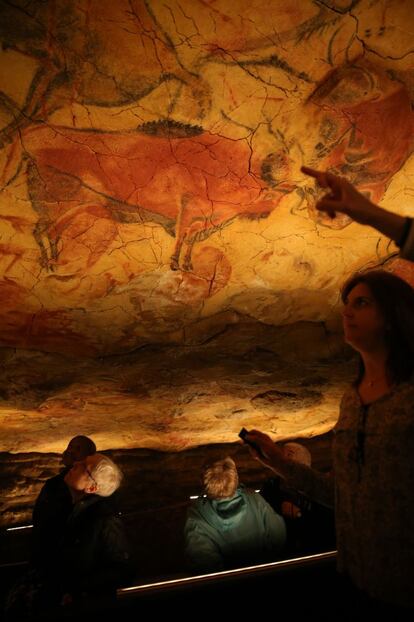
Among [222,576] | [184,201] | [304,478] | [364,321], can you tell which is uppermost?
[184,201]

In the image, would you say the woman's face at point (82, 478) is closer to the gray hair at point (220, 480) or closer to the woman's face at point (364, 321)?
the gray hair at point (220, 480)

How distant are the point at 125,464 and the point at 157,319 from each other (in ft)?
6.78

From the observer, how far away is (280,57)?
1.84 meters

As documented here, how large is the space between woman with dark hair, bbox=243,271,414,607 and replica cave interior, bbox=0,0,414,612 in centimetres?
111

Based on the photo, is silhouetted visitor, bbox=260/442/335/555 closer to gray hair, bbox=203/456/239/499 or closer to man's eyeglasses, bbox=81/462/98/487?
gray hair, bbox=203/456/239/499

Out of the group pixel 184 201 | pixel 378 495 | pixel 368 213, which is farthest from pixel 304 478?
pixel 184 201

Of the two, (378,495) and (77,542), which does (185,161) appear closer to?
(378,495)

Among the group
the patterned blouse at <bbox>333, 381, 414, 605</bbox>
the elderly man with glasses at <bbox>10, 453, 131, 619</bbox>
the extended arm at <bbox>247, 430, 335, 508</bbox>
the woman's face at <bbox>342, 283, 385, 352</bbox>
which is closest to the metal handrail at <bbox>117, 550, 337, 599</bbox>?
the elderly man with glasses at <bbox>10, 453, 131, 619</bbox>

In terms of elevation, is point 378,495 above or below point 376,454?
below

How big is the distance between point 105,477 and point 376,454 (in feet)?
5.28

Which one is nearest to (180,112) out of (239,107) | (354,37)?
(239,107)

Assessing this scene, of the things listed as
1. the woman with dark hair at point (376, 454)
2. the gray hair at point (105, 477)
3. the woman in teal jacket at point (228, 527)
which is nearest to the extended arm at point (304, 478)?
the woman with dark hair at point (376, 454)

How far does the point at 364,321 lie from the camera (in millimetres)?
1314

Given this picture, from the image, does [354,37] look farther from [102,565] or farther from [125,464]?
[125,464]
